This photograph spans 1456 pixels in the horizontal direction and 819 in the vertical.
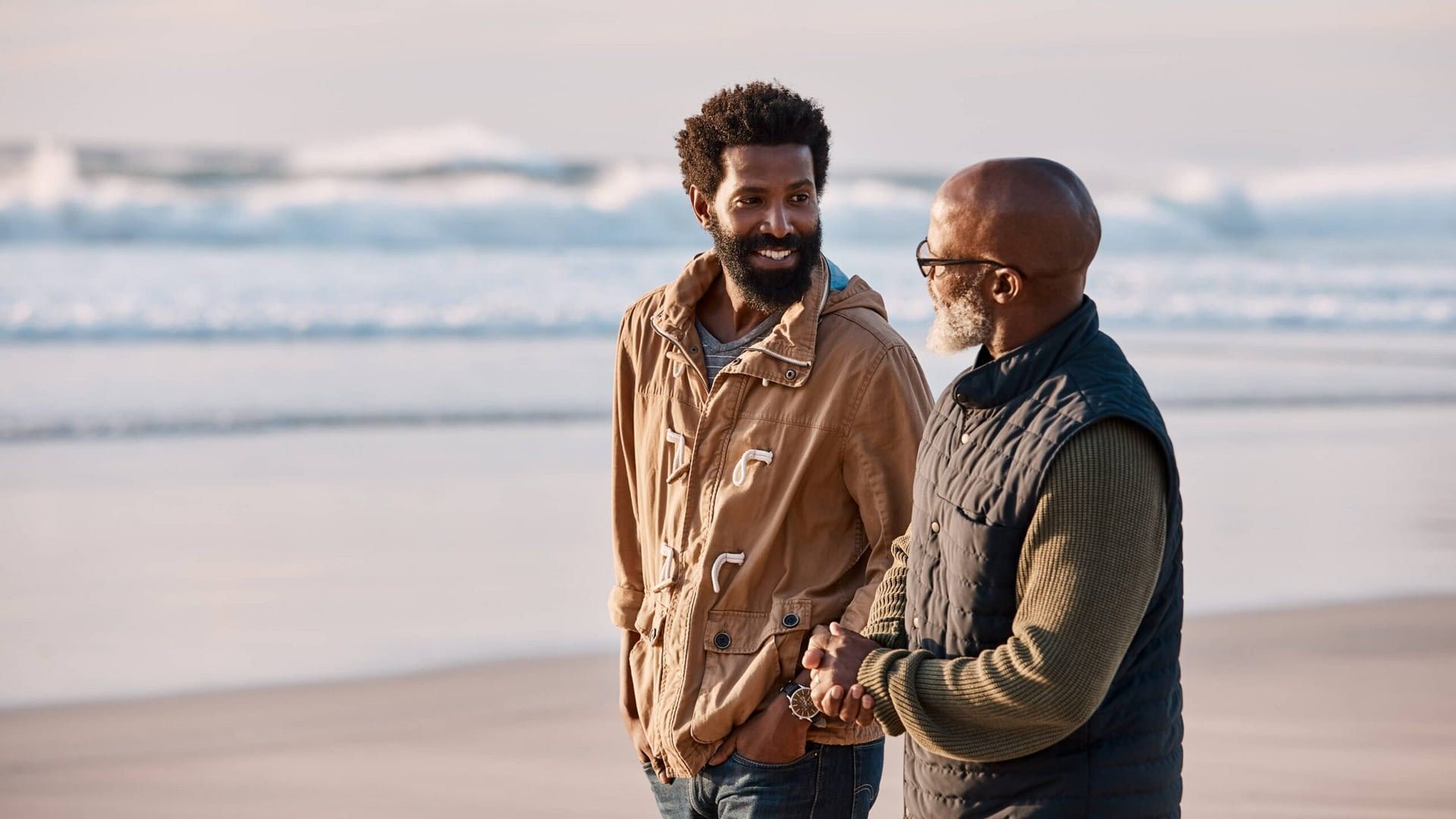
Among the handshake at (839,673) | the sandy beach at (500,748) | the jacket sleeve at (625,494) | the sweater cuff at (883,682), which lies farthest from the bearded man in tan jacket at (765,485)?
the sandy beach at (500,748)

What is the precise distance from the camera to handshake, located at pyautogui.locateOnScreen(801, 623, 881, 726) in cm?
231

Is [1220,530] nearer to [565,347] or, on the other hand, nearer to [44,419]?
[44,419]

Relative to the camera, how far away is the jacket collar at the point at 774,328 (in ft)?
9.09

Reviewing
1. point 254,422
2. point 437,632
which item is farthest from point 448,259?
point 437,632

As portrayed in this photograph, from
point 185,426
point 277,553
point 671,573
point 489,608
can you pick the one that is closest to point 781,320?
point 671,573

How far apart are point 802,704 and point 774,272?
752 millimetres

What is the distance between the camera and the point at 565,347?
642 inches

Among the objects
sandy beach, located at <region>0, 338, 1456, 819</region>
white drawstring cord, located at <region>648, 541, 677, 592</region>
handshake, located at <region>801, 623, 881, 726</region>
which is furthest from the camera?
sandy beach, located at <region>0, 338, 1456, 819</region>

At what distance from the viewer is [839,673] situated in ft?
7.70

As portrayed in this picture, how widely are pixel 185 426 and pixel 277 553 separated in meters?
3.90

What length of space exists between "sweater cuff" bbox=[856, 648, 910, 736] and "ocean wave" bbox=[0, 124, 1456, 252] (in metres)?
22.4

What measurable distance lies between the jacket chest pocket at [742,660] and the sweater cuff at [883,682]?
44 centimetres

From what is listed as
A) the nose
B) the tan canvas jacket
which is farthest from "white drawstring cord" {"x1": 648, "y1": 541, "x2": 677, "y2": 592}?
the nose

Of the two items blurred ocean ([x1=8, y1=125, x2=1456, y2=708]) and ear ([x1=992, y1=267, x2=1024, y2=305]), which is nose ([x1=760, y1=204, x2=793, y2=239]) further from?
blurred ocean ([x1=8, y1=125, x2=1456, y2=708])
